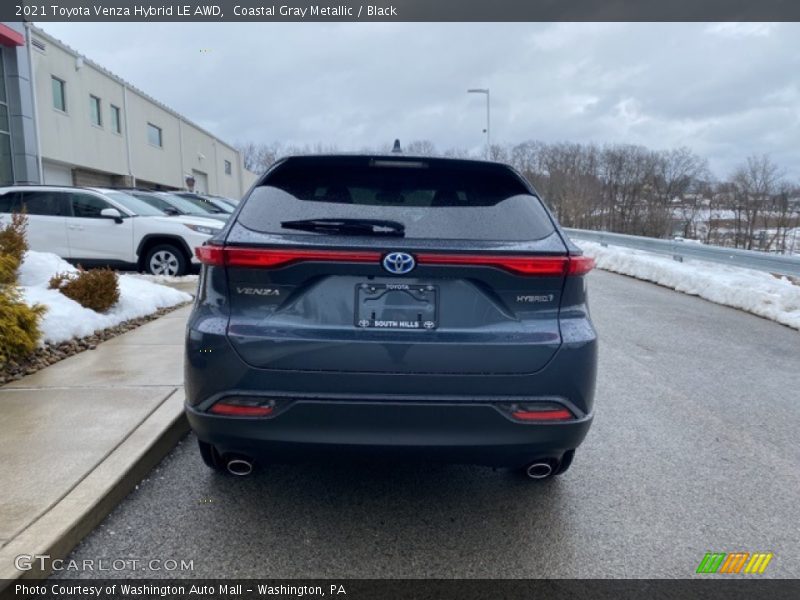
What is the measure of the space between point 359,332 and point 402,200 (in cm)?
72

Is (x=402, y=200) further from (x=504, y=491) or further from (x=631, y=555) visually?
(x=631, y=555)

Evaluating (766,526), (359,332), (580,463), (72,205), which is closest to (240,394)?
(359,332)

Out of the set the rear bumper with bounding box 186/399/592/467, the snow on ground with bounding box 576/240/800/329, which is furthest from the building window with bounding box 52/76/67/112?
the rear bumper with bounding box 186/399/592/467

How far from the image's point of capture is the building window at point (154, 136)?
98.6 ft

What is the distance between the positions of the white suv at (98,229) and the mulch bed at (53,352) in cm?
335

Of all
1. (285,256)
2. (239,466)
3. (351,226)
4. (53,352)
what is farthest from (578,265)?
(53,352)

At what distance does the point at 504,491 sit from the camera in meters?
3.15

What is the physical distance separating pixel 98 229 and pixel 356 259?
9039mm

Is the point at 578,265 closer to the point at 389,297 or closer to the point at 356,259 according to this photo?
the point at 389,297

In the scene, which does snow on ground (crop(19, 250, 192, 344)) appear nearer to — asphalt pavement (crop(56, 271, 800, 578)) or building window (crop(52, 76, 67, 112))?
asphalt pavement (crop(56, 271, 800, 578))

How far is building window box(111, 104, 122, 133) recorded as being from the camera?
2611 cm

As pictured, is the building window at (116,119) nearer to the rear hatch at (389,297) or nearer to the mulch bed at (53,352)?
the mulch bed at (53,352)

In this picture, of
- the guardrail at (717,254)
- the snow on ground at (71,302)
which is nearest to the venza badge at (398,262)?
the snow on ground at (71,302)

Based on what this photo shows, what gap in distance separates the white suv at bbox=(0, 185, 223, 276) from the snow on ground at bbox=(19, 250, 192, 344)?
1513 millimetres
